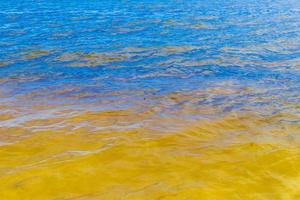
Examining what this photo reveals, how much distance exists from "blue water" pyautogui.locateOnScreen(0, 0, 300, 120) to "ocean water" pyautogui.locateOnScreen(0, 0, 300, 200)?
4 centimetres

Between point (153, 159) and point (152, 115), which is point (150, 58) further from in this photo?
point (153, 159)

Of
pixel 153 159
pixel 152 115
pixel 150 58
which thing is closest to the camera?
pixel 153 159

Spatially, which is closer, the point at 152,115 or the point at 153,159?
the point at 153,159

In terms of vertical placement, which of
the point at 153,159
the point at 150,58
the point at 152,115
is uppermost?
the point at 153,159

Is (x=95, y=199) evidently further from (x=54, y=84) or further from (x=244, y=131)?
(x=54, y=84)

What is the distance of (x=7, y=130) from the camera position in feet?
23.9

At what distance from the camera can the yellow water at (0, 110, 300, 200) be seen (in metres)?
5.18

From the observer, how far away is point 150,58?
13.8 meters

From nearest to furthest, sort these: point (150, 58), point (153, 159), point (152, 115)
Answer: point (153, 159), point (152, 115), point (150, 58)

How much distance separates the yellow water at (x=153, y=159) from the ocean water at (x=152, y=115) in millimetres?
17

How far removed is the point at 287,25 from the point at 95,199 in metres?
17.0

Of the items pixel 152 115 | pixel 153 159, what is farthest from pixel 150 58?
pixel 153 159

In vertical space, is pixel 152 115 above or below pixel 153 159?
below

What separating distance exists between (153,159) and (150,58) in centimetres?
809
